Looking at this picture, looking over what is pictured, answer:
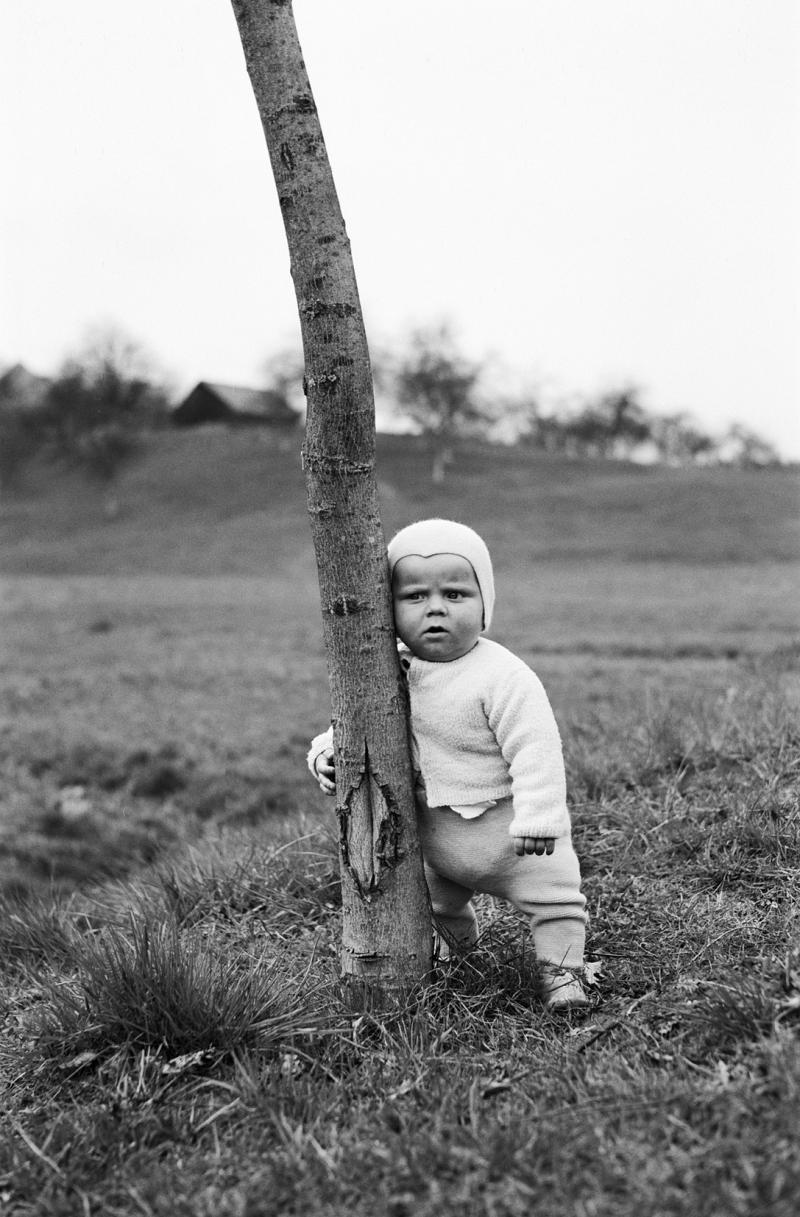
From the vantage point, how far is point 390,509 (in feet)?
147

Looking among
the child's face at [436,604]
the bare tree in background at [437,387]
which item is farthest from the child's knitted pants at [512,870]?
the bare tree in background at [437,387]

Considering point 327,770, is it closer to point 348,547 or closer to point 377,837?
point 377,837

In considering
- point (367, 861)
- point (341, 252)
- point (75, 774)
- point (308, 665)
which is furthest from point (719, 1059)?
point (308, 665)

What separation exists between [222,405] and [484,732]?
6028 centimetres

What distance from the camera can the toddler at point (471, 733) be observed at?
3.33 m

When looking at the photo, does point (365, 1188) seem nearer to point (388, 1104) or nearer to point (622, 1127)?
point (388, 1104)

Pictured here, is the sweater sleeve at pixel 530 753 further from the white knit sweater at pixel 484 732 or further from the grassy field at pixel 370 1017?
the grassy field at pixel 370 1017

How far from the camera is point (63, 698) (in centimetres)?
1315

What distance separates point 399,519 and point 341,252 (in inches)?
1537

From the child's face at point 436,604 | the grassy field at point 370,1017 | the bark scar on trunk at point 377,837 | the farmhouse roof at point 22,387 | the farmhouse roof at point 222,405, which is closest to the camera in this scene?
the grassy field at point 370,1017

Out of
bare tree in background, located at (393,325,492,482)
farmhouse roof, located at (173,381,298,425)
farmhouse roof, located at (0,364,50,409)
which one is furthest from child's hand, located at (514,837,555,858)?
farmhouse roof, located at (173,381,298,425)

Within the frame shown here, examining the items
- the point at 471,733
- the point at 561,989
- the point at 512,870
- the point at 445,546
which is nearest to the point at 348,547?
the point at 445,546

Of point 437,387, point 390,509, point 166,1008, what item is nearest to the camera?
point 166,1008

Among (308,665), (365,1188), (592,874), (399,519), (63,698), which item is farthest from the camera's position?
(399,519)
